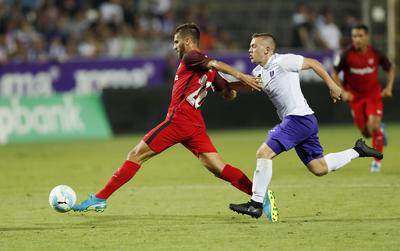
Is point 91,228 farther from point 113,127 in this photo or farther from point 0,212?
point 113,127

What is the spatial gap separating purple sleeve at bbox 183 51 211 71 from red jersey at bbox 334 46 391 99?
209 inches

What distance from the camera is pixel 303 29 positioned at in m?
25.8

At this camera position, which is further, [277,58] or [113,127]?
[113,127]

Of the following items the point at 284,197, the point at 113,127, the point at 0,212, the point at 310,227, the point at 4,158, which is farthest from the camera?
the point at 113,127

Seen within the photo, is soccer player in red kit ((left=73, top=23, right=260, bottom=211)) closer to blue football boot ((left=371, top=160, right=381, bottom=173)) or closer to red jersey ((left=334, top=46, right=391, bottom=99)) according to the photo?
blue football boot ((left=371, top=160, right=381, bottom=173))

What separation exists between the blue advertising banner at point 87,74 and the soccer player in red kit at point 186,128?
14.4m

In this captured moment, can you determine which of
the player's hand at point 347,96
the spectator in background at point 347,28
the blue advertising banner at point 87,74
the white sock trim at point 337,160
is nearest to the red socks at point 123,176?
the white sock trim at point 337,160

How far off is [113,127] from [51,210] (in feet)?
38.2

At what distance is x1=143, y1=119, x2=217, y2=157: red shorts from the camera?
9672 mm

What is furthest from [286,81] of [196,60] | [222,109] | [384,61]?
[222,109]

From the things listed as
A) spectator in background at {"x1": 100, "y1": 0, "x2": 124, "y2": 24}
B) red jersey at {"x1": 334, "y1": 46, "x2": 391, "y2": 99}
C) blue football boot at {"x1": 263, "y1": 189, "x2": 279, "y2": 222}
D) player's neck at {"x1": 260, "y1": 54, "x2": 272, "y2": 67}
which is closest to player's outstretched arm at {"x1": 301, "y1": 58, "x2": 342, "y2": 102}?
player's neck at {"x1": 260, "y1": 54, "x2": 272, "y2": 67}

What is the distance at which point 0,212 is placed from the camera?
10352 mm

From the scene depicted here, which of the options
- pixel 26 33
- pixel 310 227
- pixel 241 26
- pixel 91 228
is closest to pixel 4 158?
pixel 26 33

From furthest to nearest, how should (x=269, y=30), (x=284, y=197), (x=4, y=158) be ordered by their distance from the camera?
1. (x=269, y=30)
2. (x=4, y=158)
3. (x=284, y=197)
